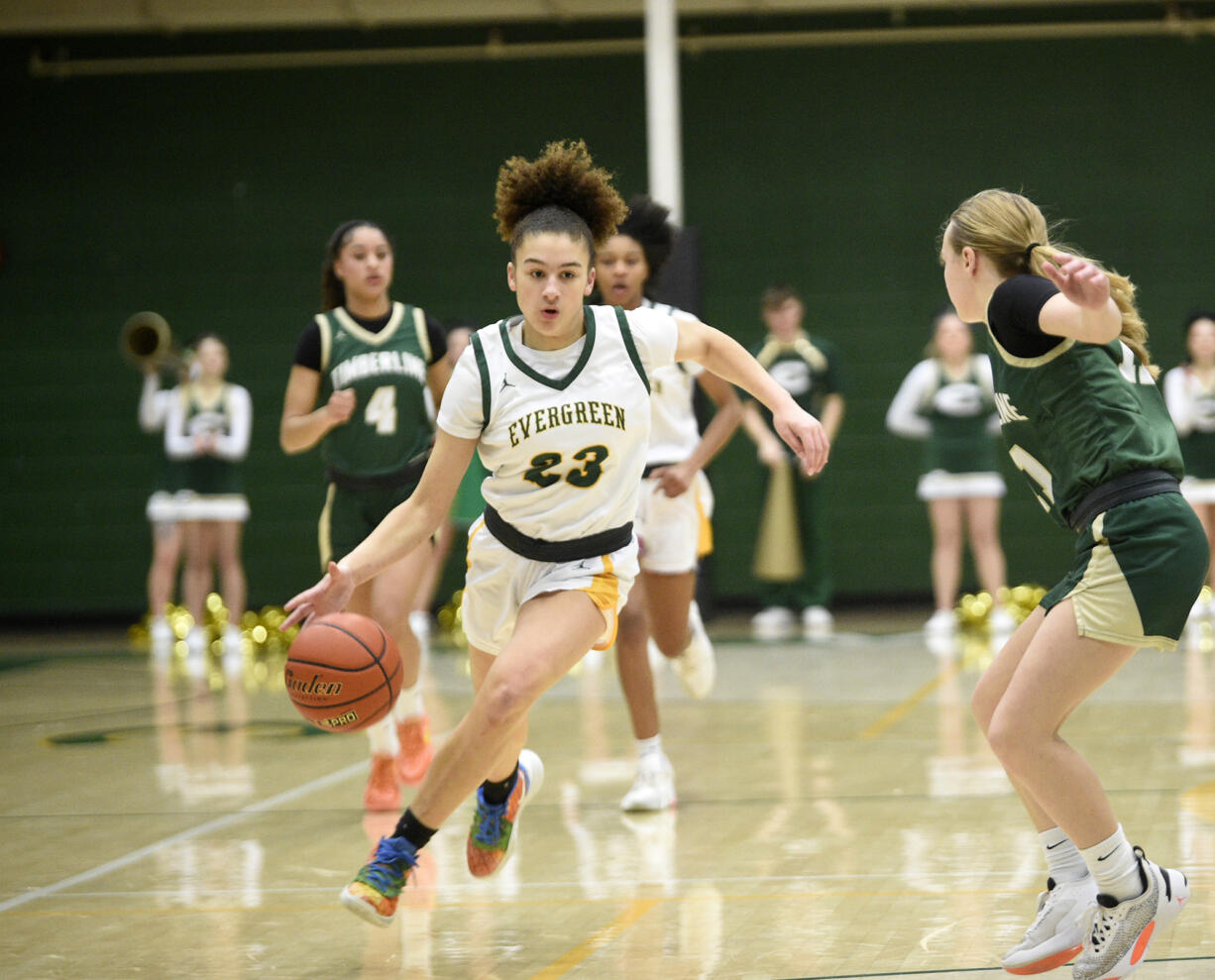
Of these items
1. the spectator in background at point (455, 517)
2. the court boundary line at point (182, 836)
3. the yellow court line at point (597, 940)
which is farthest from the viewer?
the spectator in background at point (455, 517)

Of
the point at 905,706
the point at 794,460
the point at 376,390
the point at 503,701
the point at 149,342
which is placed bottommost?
the point at 905,706

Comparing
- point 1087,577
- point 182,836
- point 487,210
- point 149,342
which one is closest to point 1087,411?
point 1087,577

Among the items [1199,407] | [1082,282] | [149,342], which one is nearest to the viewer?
[1082,282]

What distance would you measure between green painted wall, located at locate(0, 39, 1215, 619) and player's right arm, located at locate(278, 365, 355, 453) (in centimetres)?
710

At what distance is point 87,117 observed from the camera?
1301cm

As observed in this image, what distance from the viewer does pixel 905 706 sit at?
767 centimetres

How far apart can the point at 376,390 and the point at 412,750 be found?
1.31 m

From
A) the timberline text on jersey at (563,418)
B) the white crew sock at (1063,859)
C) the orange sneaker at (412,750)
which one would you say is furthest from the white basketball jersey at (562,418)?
the orange sneaker at (412,750)

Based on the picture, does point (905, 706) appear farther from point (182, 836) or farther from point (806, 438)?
point (806, 438)

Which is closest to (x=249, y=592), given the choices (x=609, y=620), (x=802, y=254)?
(x=802, y=254)

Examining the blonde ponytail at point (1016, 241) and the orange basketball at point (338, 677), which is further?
the orange basketball at point (338, 677)

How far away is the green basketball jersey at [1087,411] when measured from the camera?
3.35 metres

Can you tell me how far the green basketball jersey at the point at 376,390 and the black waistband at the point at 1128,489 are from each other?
2796mm

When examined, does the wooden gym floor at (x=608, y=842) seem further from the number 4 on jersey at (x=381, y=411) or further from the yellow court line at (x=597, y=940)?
the number 4 on jersey at (x=381, y=411)
